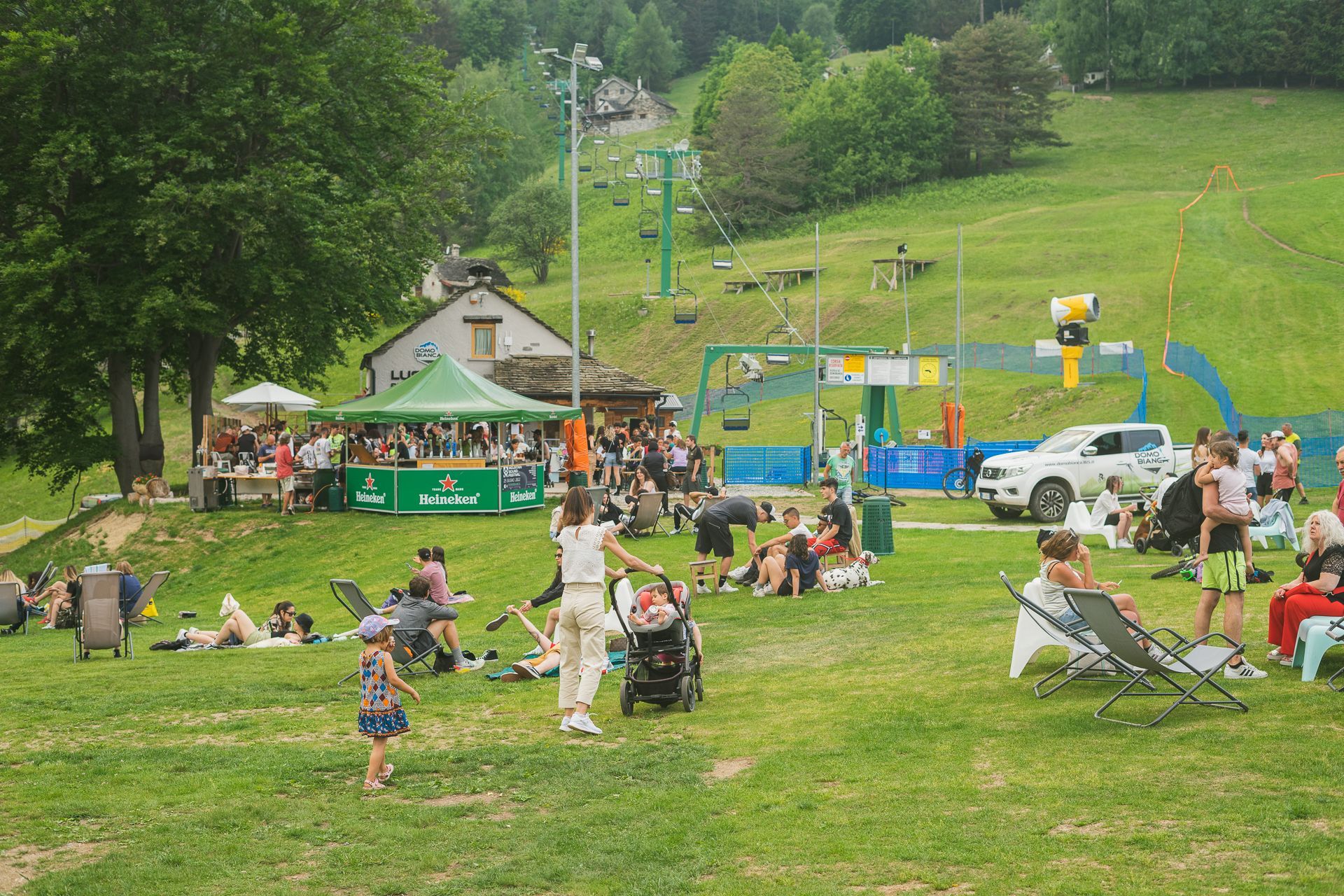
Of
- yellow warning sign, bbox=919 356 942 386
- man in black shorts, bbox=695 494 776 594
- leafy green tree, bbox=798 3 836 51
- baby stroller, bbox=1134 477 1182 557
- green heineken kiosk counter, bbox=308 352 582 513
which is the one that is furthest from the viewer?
leafy green tree, bbox=798 3 836 51

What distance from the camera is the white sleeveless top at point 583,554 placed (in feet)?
31.4

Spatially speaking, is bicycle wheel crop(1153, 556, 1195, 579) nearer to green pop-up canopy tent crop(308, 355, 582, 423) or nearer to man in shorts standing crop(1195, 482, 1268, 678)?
man in shorts standing crop(1195, 482, 1268, 678)

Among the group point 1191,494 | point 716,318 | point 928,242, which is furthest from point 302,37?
point 928,242

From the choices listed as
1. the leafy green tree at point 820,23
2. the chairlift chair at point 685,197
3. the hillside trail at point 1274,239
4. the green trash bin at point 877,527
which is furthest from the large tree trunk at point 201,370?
the leafy green tree at point 820,23

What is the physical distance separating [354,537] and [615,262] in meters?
60.7

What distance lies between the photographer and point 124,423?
31.7 meters

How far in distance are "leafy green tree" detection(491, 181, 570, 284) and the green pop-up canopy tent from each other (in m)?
56.8

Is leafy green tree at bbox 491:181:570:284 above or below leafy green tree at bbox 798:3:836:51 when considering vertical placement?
below

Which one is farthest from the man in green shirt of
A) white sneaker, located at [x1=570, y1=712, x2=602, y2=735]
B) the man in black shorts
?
white sneaker, located at [x1=570, y1=712, x2=602, y2=735]

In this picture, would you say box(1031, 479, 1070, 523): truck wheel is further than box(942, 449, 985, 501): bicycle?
No

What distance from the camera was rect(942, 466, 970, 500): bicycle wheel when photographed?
2995cm

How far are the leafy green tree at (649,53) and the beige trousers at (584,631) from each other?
147572 mm

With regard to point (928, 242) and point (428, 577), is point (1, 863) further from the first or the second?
point (928, 242)

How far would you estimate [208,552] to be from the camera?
26.9 meters
